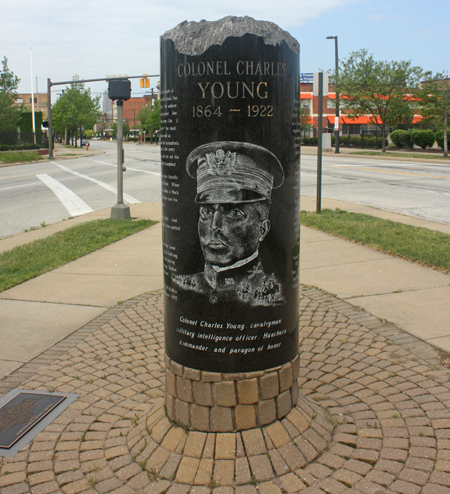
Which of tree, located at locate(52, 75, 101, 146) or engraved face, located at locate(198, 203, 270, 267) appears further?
tree, located at locate(52, 75, 101, 146)

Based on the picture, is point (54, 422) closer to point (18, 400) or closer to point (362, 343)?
point (18, 400)

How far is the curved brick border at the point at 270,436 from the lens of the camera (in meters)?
2.92

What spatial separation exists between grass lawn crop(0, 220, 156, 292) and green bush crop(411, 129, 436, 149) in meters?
34.9

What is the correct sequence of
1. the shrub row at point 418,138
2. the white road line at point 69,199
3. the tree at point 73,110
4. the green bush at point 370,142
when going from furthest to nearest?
the tree at point 73,110, the green bush at point 370,142, the shrub row at point 418,138, the white road line at point 69,199

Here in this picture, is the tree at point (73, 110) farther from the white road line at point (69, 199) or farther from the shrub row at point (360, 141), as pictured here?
the white road line at point (69, 199)

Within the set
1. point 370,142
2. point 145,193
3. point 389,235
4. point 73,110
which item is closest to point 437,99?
point 370,142

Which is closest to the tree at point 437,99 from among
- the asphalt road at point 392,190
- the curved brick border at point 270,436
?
the asphalt road at point 392,190

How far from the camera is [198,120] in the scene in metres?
2.93

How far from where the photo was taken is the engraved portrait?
2.92 m

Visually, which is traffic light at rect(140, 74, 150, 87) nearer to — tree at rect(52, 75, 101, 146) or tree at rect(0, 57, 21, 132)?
tree at rect(0, 57, 21, 132)

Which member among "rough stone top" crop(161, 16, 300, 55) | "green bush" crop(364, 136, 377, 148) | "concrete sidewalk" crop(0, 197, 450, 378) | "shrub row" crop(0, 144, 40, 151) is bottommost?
"concrete sidewalk" crop(0, 197, 450, 378)

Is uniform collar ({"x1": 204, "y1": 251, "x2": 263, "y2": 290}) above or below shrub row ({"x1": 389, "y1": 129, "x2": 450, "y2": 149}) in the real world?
below

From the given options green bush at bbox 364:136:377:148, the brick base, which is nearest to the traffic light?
green bush at bbox 364:136:377:148

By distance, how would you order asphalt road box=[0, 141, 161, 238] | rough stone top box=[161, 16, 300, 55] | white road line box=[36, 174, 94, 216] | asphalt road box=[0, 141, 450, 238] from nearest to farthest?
rough stone top box=[161, 16, 300, 55] < asphalt road box=[0, 141, 450, 238] < asphalt road box=[0, 141, 161, 238] < white road line box=[36, 174, 94, 216]
